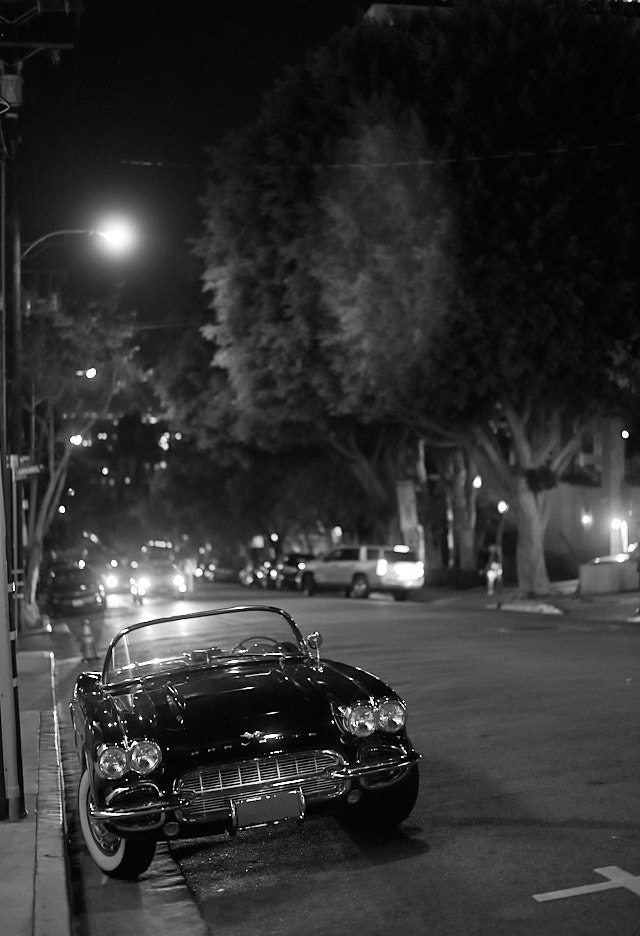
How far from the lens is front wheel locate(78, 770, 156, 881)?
272 inches

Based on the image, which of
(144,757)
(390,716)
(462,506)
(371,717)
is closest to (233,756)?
(144,757)

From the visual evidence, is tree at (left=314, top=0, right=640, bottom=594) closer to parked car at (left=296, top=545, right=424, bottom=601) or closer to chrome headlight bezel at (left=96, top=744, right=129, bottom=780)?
parked car at (left=296, top=545, right=424, bottom=601)

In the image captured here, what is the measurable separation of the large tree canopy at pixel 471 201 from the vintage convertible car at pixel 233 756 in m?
19.7

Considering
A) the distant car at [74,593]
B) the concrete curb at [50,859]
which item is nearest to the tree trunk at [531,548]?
the distant car at [74,593]

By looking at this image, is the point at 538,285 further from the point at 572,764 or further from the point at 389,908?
the point at 389,908

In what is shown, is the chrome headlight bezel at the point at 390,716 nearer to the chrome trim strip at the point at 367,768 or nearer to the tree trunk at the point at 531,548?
the chrome trim strip at the point at 367,768

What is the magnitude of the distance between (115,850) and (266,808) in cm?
100

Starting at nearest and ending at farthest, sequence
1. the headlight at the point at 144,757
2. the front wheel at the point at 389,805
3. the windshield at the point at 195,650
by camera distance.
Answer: the headlight at the point at 144,757 → the front wheel at the point at 389,805 → the windshield at the point at 195,650

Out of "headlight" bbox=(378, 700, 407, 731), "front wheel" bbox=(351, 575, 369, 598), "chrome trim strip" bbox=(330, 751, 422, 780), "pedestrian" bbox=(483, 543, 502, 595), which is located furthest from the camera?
"front wheel" bbox=(351, 575, 369, 598)

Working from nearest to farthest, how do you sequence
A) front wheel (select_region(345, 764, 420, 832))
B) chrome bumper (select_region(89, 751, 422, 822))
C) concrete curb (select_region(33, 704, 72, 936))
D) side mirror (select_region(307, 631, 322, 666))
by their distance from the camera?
1. concrete curb (select_region(33, 704, 72, 936))
2. chrome bumper (select_region(89, 751, 422, 822))
3. front wheel (select_region(345, 764, 420, 832))
4. side mirror (select_region(307, 631, 322, 666))

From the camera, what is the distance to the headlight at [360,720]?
7.11 m

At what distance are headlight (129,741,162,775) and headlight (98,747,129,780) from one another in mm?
45

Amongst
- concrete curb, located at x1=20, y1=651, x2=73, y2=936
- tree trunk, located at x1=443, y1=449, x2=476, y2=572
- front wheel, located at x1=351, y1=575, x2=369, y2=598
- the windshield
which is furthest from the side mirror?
tree trunk, located at x1=443, y1=449, x2=476, y2=572

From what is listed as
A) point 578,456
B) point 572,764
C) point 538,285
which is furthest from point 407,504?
point 572,764
